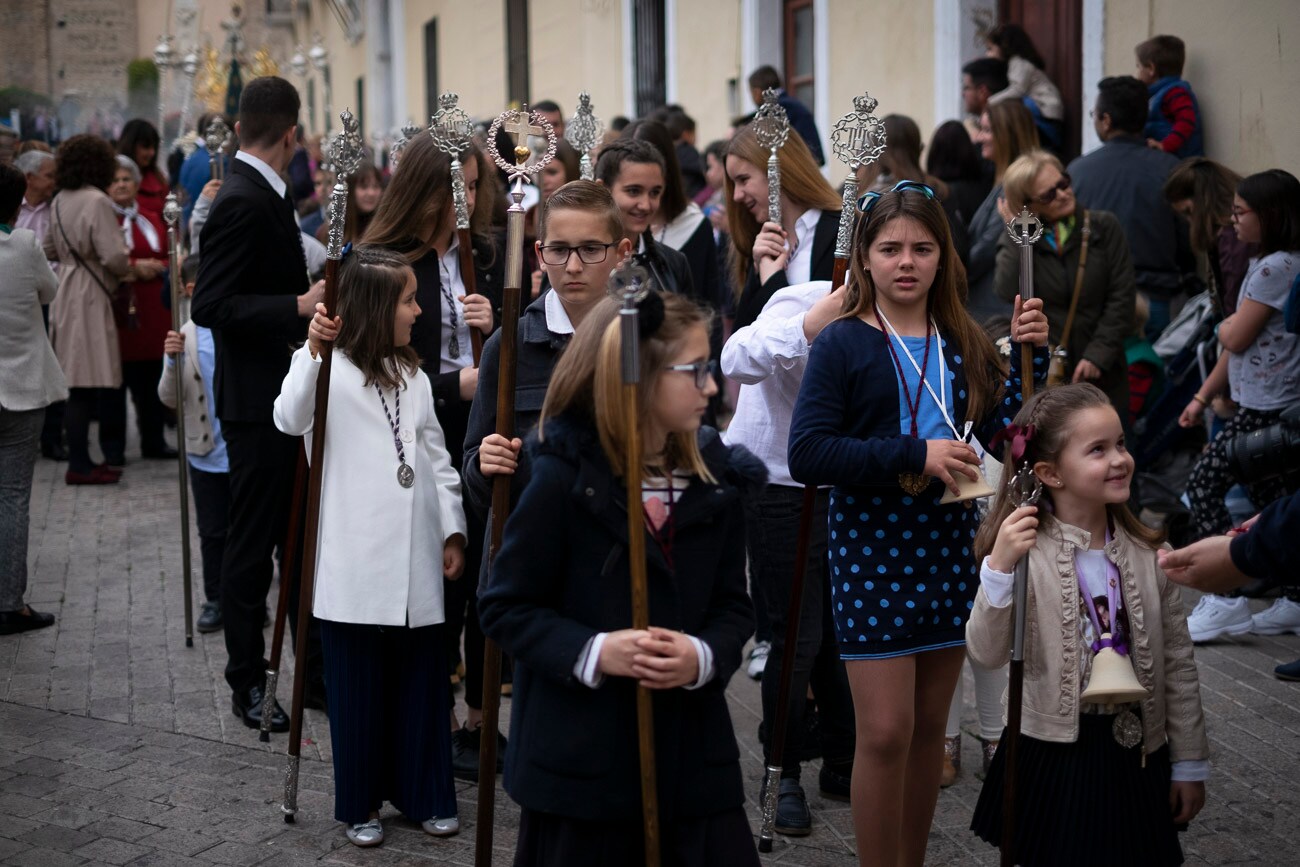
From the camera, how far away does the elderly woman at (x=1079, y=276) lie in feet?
21.8

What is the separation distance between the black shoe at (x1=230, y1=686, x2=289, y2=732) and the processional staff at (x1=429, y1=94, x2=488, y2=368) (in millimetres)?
1644

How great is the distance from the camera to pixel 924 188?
13.0 ft

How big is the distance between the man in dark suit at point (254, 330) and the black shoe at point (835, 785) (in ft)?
6.60

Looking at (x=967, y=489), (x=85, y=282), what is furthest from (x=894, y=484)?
(x=85, y=282)

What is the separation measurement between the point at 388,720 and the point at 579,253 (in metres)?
1.65

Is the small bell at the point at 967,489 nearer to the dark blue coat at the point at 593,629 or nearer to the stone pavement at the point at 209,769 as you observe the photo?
the dark blue coat at the point at 593,629

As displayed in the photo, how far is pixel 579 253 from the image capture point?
164 inches

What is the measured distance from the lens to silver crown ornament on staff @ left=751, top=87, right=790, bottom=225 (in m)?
4.94

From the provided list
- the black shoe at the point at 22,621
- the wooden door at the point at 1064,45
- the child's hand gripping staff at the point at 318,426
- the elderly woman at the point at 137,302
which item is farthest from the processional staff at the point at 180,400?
the wooden door at the point at 1064,45

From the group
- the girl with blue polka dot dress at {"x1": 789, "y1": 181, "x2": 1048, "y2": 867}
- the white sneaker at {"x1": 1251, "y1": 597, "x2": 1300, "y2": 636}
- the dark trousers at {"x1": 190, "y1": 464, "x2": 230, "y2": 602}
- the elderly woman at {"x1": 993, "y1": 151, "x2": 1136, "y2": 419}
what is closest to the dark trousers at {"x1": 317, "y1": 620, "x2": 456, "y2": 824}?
the girl with blue polka dot dress at {"x1": 789, "y1": 181, "x2": 1048, "y2": 867}

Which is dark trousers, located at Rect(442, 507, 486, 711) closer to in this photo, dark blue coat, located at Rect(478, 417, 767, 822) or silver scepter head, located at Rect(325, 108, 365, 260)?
silver scepter head, located at Rect(325, 108, 365, 260)

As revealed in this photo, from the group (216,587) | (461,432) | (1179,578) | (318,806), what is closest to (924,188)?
(1179,578)

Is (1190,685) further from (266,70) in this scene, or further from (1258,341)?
(266,70)

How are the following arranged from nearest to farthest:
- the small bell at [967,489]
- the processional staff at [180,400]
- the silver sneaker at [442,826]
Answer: the small bell at [967,489]
the silver sneaker at [442,826]
the processional staff at [180,400]
